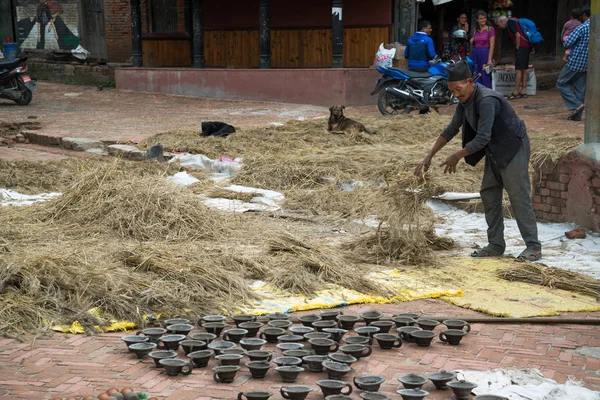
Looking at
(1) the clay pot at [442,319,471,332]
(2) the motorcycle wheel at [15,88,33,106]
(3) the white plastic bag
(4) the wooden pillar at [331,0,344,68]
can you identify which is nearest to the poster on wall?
(2) the motorcycle wheel at [15,88,33,106]

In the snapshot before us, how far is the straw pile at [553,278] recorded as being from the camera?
556cm

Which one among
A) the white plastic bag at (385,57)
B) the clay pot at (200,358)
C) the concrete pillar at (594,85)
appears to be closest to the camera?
the clay pot at (200,358)

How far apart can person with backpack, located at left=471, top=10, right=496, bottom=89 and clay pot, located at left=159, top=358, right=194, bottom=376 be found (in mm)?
12104

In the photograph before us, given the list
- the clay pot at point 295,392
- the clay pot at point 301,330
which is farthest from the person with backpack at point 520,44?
the clay pot at point 295,392

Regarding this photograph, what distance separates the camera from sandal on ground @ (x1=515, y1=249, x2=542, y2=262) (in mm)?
6291

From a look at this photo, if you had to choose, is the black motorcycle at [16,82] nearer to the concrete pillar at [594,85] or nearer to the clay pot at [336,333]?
the concrete pillar at [594,85]

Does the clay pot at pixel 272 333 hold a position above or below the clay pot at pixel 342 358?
below

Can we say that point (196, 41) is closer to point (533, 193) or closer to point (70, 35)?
point (70, 35)

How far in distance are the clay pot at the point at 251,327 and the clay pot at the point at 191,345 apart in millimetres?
348

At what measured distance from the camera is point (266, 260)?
5.96 metres

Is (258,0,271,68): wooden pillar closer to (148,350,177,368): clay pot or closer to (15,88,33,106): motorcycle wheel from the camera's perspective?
(15,88,33,106): motorcycle wheel

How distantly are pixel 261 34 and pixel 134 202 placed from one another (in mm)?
10990

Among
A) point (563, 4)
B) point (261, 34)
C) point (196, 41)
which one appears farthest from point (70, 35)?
point (563, 4)

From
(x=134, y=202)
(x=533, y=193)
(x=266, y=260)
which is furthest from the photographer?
(x=533, y=193)
